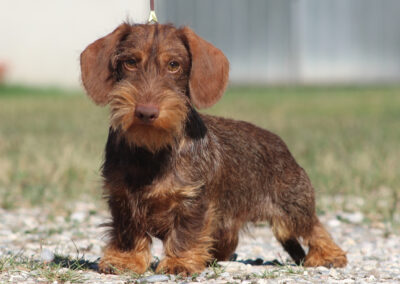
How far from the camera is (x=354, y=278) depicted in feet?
16.6

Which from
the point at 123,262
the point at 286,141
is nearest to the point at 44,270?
the point at 123,262

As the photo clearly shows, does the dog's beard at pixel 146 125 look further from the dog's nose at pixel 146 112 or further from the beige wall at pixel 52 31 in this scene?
the beige wall at pixel 52 31

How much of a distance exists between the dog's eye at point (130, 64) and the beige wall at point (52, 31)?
2045 centimetres

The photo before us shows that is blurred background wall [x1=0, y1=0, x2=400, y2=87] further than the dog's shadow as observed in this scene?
Yes

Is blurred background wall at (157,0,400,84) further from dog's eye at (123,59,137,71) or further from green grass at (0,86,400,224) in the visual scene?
dog's eye at (123,59,137,71)

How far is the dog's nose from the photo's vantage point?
4.52 m

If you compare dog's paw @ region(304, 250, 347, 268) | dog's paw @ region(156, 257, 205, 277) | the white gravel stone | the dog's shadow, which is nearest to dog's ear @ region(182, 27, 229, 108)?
dog's paw @ region(156, 257, 205, 277)

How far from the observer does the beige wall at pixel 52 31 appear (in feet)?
82.2

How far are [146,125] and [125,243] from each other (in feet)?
3.27

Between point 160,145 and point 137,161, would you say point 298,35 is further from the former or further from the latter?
point 160,145

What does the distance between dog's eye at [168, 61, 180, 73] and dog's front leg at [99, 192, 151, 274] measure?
2.86ft

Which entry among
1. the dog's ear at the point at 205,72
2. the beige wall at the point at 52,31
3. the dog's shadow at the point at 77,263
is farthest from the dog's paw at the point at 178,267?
the beige wall at the point at 52,31

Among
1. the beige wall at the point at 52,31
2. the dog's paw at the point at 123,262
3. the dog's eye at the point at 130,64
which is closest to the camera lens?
the dog's eye at the point at 130,64

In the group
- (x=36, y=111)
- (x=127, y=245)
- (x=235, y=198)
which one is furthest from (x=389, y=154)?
(x=36, y=111)
